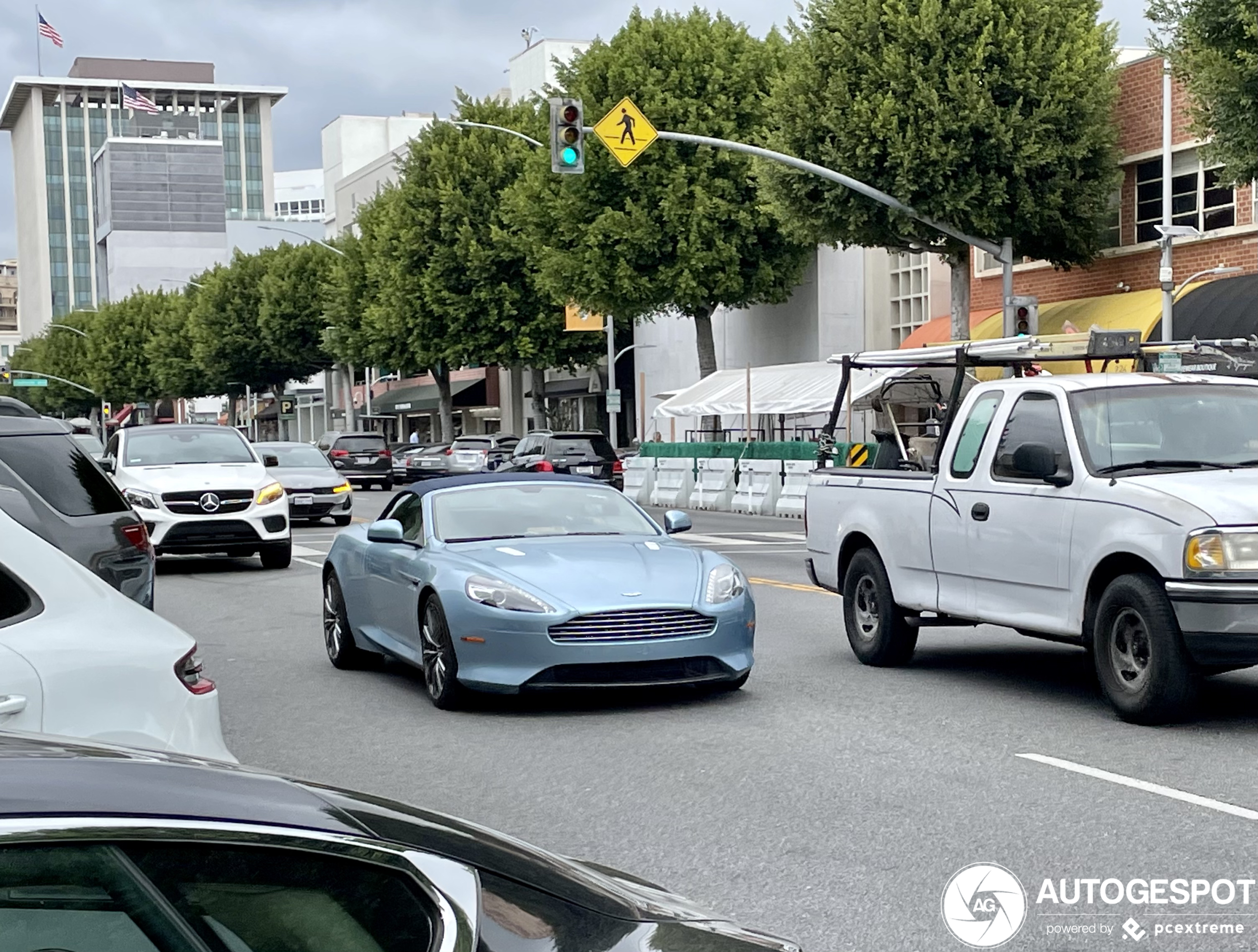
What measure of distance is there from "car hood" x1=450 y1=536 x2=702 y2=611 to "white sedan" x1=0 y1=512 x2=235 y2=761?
4287mm

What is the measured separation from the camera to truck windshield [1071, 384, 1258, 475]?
30.4 ft

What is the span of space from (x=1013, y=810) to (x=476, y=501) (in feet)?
16.7

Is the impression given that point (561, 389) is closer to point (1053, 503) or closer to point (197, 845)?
point (1053, 503)

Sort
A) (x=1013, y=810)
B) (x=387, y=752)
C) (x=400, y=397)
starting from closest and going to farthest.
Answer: (x=1013, y=810)
(x=387, y=752)
(x=400, y=397)

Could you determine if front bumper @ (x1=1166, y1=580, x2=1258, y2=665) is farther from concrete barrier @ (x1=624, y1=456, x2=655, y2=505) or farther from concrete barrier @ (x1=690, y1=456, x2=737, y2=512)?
concrete barrier @ (x1=624, y1=456, x2=655, y2=505)

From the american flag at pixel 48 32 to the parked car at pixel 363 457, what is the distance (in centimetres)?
15099

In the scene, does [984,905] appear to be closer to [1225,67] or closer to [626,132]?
[1225,67]

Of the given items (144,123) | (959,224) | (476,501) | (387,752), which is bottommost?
(387,752)

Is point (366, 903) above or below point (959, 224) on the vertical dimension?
below

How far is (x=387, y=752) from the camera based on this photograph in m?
8.55

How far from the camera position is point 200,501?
68.7 ft

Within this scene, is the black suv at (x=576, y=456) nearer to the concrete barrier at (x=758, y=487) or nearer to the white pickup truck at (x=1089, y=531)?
the concrete barrier at (x=758, y=487)

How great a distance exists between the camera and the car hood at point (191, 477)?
2089 centimetres

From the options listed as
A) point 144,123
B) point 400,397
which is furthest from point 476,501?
point 144,123
